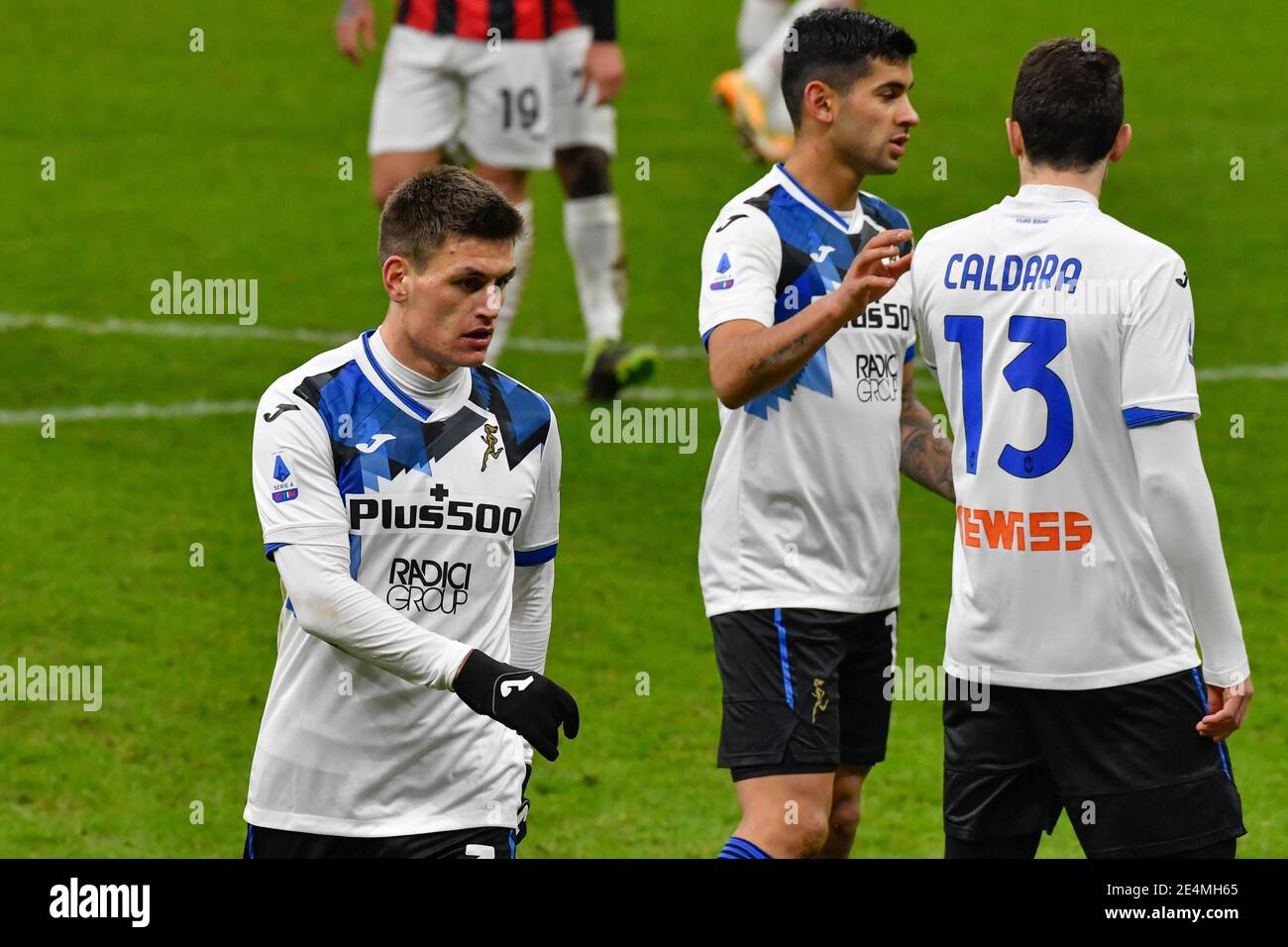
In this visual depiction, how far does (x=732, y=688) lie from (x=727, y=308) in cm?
97

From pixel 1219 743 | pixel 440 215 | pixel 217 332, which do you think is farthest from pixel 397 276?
pixel 217 332

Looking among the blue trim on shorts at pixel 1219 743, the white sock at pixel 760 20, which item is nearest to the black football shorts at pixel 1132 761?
the blue trim on shorts at pixel 1219 743

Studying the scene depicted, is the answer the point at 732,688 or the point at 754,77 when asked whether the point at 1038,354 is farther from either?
the point at 754,77

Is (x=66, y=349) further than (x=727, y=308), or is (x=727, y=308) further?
(x=66, y=349)

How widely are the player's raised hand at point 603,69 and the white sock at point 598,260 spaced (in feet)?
1.83

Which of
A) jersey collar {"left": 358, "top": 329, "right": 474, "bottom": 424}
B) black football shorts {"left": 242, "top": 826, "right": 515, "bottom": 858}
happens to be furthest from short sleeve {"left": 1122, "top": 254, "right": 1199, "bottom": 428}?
black football shorts {"left": 242, "top": 826, "right": 515, "bottom": 858}

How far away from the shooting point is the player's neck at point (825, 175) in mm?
5547

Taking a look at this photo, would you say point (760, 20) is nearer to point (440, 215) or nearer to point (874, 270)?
point (874, 270)

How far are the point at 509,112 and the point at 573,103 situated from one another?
0.68m

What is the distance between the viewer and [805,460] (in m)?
5.43

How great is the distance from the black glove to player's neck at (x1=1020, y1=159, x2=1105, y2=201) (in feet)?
5.21

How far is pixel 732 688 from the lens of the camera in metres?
5.38

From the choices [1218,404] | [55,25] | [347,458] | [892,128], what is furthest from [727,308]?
[55,25]

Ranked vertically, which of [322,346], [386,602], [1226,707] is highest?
[322,346]
